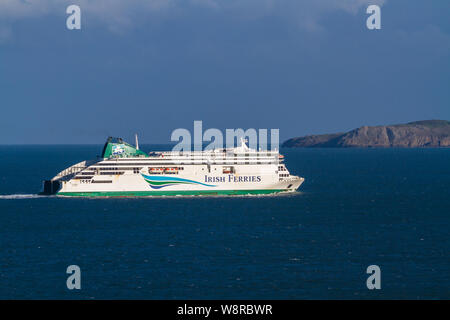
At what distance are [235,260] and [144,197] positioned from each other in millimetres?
33626

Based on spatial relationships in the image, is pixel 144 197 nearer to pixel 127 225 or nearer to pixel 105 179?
pixel 105 179

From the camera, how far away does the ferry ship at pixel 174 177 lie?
235 ft

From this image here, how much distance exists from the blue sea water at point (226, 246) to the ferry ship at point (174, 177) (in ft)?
8.72

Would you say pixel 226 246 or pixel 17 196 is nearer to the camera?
pixel 226 246

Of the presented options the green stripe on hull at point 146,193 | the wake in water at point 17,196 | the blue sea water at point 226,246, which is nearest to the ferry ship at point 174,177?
the green stripe on hull at point 146,193

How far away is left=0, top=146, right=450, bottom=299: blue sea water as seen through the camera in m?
33.4

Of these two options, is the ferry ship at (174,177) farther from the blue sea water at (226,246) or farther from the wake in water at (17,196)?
the blue sea water at (226,246)

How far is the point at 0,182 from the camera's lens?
9519cm

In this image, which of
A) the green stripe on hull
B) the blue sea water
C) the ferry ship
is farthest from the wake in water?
the green stripe on hull

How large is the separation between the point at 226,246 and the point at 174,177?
1143 inches

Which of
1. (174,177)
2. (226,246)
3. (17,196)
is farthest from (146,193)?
(226,246)

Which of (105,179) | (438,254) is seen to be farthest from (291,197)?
(438,254)

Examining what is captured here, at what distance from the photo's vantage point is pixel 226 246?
43656 mm

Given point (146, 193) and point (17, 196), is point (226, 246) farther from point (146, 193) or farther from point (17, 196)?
point (17, 196)
